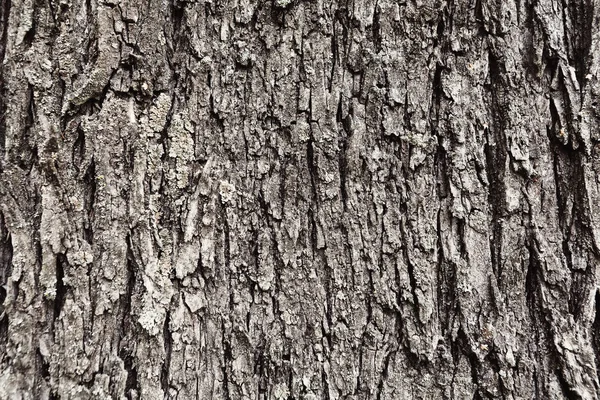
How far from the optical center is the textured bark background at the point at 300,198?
1.03 meters

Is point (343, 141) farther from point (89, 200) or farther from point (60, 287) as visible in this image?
point (60, 287)

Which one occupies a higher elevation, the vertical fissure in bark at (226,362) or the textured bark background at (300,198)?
the textured bark background at (300,198)

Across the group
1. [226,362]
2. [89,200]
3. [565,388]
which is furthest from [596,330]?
[89,200]

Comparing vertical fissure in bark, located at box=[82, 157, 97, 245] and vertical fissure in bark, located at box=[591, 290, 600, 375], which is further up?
vertical fissure in bark, located at box=[82, 157, 97, 245]

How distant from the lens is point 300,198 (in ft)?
3.46

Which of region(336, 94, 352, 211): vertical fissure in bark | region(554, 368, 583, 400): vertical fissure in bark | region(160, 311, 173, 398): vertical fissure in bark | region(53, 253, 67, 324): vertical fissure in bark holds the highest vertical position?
region(336, 94, 352, 211): vertical fissure in bark

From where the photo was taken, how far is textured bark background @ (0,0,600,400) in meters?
1.03

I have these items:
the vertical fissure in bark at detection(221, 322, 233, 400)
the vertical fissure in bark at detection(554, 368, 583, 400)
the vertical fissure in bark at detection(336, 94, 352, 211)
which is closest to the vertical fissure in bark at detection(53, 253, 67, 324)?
the vertical fissure in bark at detection(221, 322, 233, 400)

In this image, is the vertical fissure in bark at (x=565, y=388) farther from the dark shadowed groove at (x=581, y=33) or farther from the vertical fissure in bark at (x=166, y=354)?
the vertical fissure in bark at (x=166, y=354)

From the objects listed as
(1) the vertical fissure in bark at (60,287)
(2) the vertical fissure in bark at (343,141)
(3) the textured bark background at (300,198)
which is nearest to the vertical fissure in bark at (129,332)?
(3) the textured bark background at (300,198)

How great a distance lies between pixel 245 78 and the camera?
1062mm

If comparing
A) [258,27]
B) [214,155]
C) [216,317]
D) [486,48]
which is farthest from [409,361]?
[258,27]

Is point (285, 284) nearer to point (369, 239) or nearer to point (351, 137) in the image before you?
point (369, 239)

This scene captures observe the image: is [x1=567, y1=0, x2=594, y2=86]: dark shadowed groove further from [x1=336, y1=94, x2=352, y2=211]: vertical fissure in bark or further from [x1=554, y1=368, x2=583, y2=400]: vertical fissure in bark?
[x1=554, y1=368, x2=583, y2=400]: vertical fissure in bark
